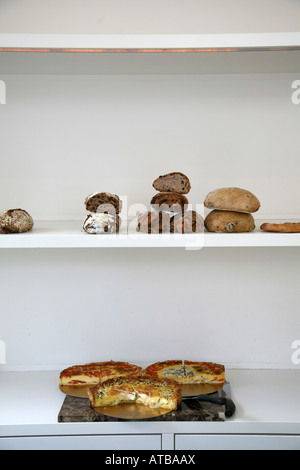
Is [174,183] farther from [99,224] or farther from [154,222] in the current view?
[99,224]

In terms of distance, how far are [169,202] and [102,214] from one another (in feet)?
0.62

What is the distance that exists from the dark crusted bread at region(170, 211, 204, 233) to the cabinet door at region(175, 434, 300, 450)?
1.81 feet

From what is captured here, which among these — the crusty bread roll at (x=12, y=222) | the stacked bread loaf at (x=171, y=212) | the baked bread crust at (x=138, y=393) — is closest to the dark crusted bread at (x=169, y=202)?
the stacked bread loaf at (x=171, y=212)

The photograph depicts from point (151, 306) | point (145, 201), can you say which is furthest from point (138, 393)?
point (145, 201)

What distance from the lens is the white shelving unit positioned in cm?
161

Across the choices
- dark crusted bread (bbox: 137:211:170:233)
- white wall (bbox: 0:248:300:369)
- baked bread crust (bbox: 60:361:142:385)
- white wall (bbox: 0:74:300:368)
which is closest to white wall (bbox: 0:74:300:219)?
white wall (bbox: 0:74:300:368)

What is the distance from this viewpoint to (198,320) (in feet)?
5.68

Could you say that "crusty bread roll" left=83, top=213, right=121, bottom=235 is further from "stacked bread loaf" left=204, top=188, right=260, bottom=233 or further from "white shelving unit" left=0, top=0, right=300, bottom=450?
"stacked bread loaf" left=204, top=188, right=260, bottom=233

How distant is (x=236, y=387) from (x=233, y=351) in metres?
0.18

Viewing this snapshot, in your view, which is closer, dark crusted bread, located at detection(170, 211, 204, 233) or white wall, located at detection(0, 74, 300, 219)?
dark crusted bread, located at detection(170, 211, 204, 233)

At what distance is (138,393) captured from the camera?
1.38 m

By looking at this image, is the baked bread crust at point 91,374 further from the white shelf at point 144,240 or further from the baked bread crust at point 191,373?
the white shelf at point 144,240

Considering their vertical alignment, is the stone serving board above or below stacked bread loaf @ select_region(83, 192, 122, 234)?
below

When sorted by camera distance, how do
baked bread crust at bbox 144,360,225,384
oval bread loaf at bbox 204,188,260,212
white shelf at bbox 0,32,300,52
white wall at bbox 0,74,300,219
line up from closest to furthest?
1. white shelf at bbox 0,32,300,52
2. oval bread loaf at bbox 204,188,260,212
3. baked bread crust at bbox 144,360,225,384
4. white wall at bbox 0,74,300,219
